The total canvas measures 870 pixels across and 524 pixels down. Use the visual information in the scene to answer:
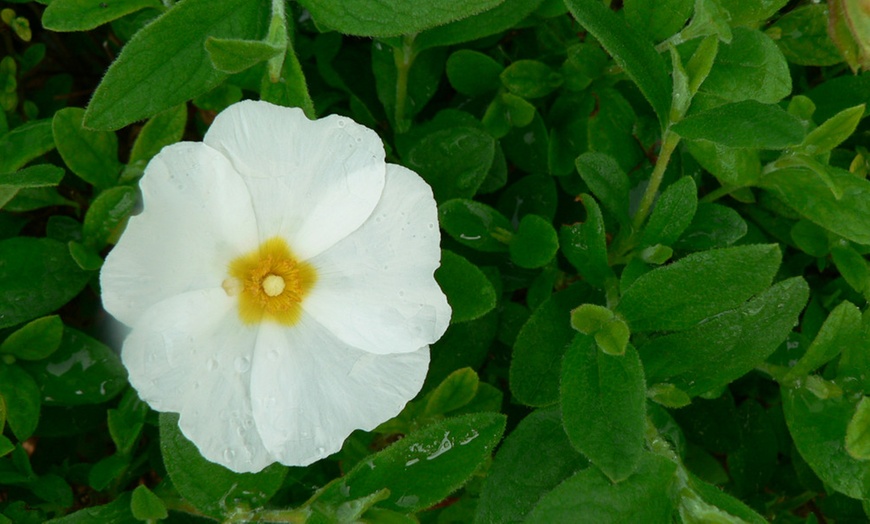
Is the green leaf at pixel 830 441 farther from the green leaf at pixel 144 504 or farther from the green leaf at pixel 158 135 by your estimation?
the green leaf at pixel 158 135

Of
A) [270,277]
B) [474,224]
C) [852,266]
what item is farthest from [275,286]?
[852,266]

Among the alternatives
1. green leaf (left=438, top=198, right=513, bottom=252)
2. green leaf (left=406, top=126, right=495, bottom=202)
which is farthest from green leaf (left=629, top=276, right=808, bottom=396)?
green leaf (left=406, top=126, right=495, bottom=202)

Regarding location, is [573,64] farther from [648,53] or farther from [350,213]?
[350,213]

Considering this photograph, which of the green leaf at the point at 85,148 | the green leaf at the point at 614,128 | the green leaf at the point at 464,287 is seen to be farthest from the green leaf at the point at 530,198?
the green leaf at the point at 85,148

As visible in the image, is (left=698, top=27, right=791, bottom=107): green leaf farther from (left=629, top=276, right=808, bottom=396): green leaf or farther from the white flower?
the white flower

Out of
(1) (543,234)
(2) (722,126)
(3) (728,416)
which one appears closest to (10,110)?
(1) (543,234)
